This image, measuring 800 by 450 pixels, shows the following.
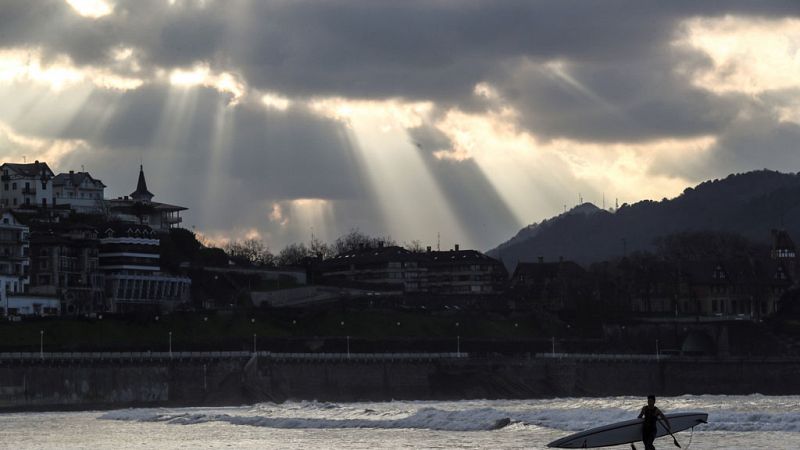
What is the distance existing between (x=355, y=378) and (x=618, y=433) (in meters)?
101

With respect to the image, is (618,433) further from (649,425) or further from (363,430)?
(363,430)

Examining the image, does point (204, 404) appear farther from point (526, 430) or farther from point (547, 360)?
point (526, 430)

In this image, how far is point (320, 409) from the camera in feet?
425

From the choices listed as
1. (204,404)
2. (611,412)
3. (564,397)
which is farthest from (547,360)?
(611,412)

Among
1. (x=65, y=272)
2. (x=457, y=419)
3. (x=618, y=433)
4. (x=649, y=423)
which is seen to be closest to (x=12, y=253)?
(x=65, y=272)

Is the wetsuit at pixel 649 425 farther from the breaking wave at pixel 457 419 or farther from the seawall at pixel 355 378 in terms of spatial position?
the seawall at pixel 355 378

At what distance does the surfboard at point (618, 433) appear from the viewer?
65312mm

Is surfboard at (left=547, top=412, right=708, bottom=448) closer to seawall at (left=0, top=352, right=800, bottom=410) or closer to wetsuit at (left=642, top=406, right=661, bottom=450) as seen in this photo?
wetsuit at (left=642, top=406, right=661, bottom=450)

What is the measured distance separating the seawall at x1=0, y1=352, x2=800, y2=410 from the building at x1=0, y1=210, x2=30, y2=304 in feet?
116

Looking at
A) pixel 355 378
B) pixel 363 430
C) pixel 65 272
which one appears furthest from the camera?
pixel 65 272

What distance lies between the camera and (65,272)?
19450 centimetres

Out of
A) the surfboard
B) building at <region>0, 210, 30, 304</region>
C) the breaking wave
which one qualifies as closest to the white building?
building at <region>0, 210, 30, 304</region>

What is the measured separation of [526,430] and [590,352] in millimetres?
100602

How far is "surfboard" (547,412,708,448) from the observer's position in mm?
65312
